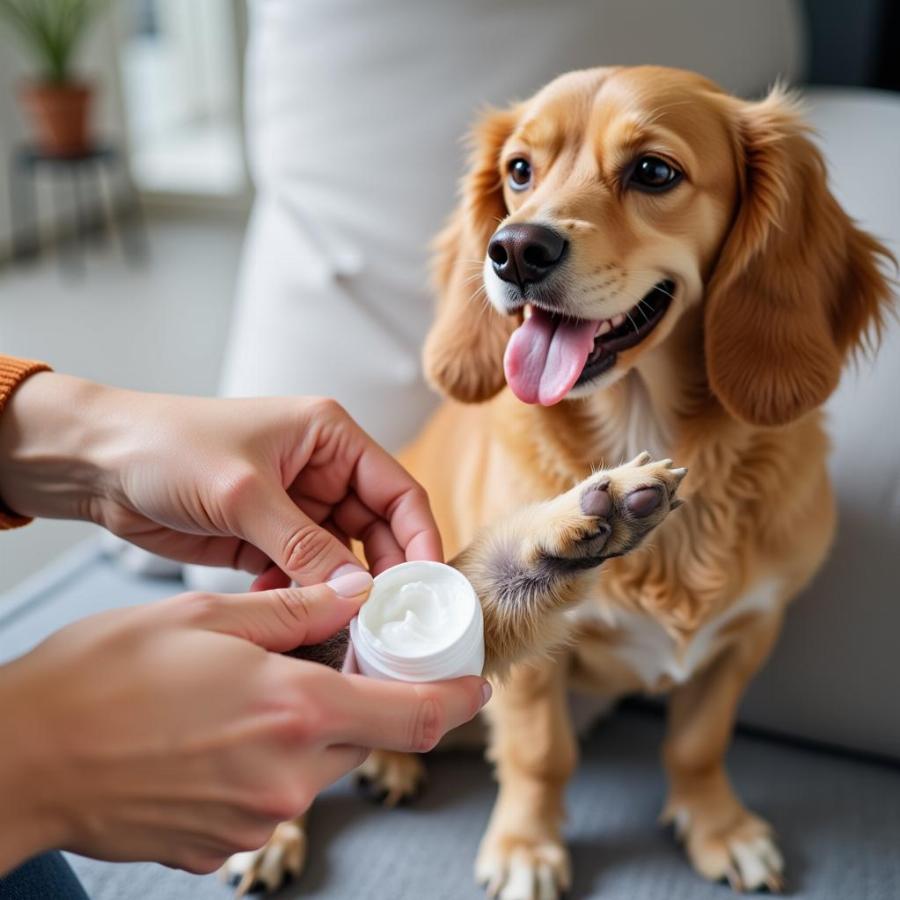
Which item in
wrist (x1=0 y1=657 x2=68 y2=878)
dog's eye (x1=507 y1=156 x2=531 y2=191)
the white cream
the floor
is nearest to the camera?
wrist (x1=0 y1=657 x2=68 y2=878)

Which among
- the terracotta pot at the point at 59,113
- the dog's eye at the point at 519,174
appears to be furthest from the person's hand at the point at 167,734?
the terracotta pot at the point at 59,113

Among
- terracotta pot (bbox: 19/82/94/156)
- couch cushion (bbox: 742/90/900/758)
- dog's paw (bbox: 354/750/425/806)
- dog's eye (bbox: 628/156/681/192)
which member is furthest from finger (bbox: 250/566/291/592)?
terracotta pot (bbox: 19/82/94/156)

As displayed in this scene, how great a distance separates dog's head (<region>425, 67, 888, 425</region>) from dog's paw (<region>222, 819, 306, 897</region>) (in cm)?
55

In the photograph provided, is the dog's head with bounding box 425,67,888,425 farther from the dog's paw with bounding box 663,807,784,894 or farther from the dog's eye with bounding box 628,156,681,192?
the dog's paw with bounding box 663,807,784,894

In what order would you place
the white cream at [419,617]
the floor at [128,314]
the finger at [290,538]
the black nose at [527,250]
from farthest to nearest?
the floor at [128,314] → the black nose at [527,250] → the finger at [290,538] → the white cream at [419,617]

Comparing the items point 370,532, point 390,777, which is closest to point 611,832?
point 390,777

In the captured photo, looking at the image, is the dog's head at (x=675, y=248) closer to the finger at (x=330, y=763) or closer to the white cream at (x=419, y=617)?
the white cream at (x=419, y=617)

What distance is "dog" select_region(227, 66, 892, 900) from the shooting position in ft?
3.21

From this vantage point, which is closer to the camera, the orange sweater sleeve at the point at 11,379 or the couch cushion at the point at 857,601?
the orange sweater sleeve at the point at 11,379

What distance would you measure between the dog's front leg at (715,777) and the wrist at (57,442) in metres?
0.69

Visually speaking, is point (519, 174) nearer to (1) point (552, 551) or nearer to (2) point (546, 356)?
(2) point (546, 356)

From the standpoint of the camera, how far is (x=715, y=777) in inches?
47.1

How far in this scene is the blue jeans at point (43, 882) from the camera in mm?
805

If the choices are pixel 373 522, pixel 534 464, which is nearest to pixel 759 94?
pixel 534 464
